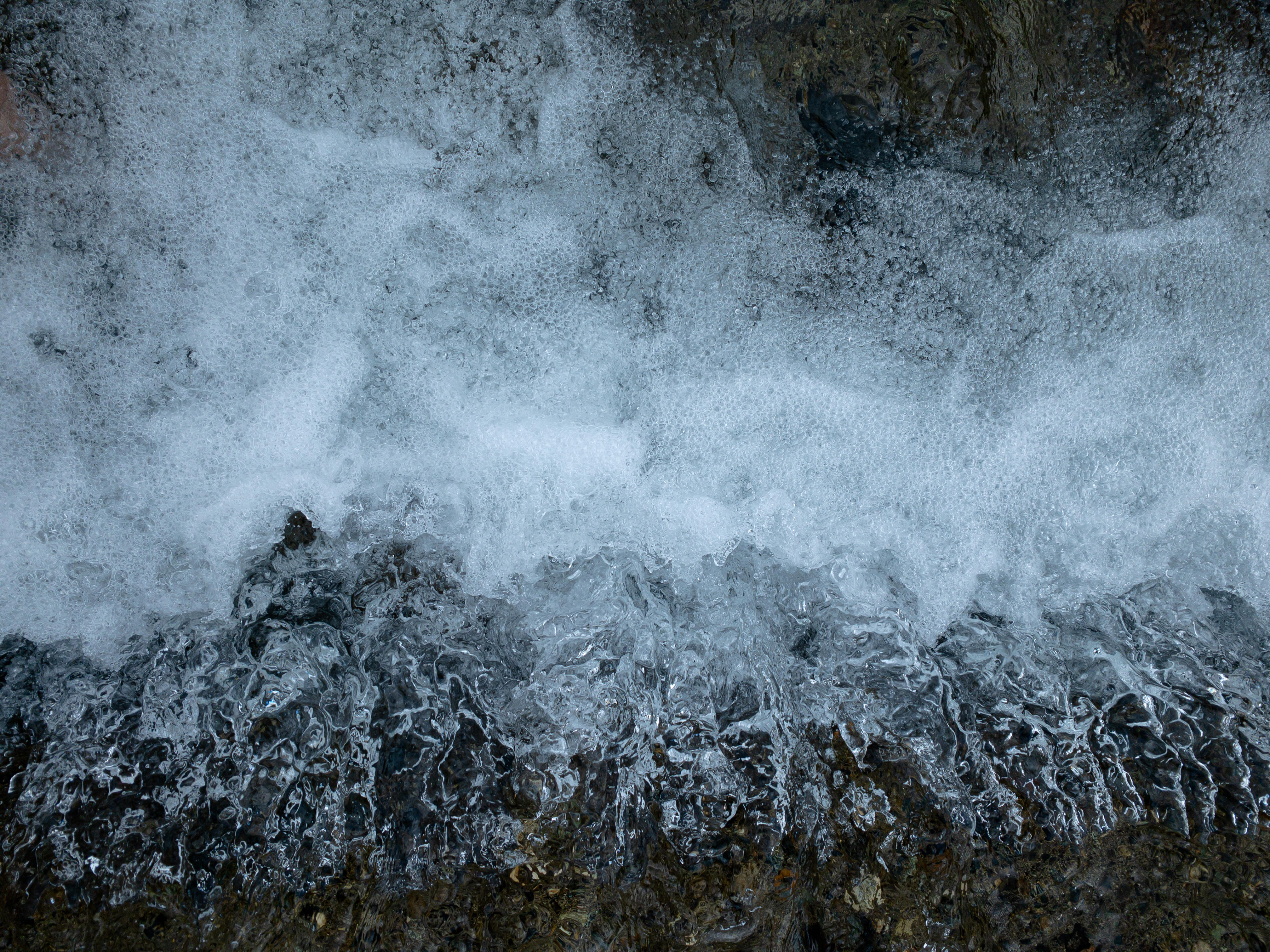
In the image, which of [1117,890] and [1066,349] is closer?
[1117,890]

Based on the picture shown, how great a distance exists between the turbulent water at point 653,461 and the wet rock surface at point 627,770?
0.04 feet

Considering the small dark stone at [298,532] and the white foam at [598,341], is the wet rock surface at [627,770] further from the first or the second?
the white foam at [598,341]

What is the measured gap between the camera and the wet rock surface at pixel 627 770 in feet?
5.76

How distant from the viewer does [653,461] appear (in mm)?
2047

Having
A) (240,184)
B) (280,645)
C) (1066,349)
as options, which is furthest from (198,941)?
(1066,349)

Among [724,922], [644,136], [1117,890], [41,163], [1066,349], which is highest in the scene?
[644,136]

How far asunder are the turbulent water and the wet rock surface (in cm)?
1

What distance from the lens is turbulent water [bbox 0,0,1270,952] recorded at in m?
1.83

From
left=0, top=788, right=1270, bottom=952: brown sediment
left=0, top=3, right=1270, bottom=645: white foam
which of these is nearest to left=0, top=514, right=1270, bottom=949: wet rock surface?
left=0, top=788, right=1270, bottom=952: brown sediment

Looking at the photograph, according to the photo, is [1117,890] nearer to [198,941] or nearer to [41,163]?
[198,941]

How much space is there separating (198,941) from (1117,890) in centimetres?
243

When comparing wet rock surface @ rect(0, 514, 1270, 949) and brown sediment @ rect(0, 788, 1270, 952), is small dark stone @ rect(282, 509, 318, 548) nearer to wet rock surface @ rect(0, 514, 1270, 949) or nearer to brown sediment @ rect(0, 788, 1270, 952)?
wet rock surface @ rect(0, 514, 1270, 949)

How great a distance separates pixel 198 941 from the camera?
1.69 meters

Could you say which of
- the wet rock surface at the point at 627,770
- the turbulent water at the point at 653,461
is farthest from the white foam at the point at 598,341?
the wet rock surface at the point at 627,770
